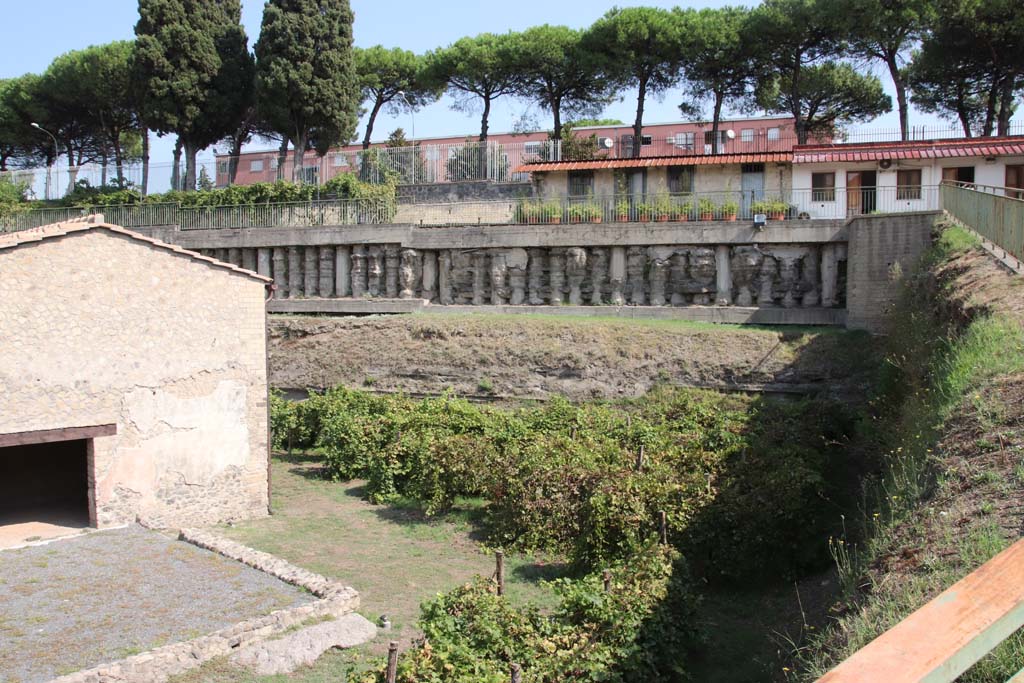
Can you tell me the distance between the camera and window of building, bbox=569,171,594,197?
28.4 metres

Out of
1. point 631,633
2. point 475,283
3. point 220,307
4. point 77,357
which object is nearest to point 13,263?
point 77,357

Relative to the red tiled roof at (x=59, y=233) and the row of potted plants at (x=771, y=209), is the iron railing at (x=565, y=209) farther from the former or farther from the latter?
the red tiled roof at (x=59, y=233)

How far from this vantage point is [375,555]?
1263 centimetres

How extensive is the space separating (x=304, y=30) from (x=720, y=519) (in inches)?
1187

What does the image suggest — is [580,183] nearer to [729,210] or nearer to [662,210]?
[662,210]

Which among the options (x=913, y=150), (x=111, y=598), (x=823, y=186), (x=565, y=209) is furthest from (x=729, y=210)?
(x=111, y=598)

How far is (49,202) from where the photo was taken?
36812 mm

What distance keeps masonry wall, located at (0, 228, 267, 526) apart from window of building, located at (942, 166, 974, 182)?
67.7 ft

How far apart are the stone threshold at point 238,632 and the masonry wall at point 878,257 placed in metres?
14.9

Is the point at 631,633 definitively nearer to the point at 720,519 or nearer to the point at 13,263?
the point at 720,519

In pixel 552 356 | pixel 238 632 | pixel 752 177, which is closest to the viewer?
pixel 238 632

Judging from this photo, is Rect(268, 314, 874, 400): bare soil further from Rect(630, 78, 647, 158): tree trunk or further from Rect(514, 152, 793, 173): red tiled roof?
Rect(630, 78, 647, 158): tree trunk

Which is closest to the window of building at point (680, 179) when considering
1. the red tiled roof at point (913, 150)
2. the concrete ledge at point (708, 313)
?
the red tiled roof at point (913, 150)

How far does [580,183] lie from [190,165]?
19299mm
